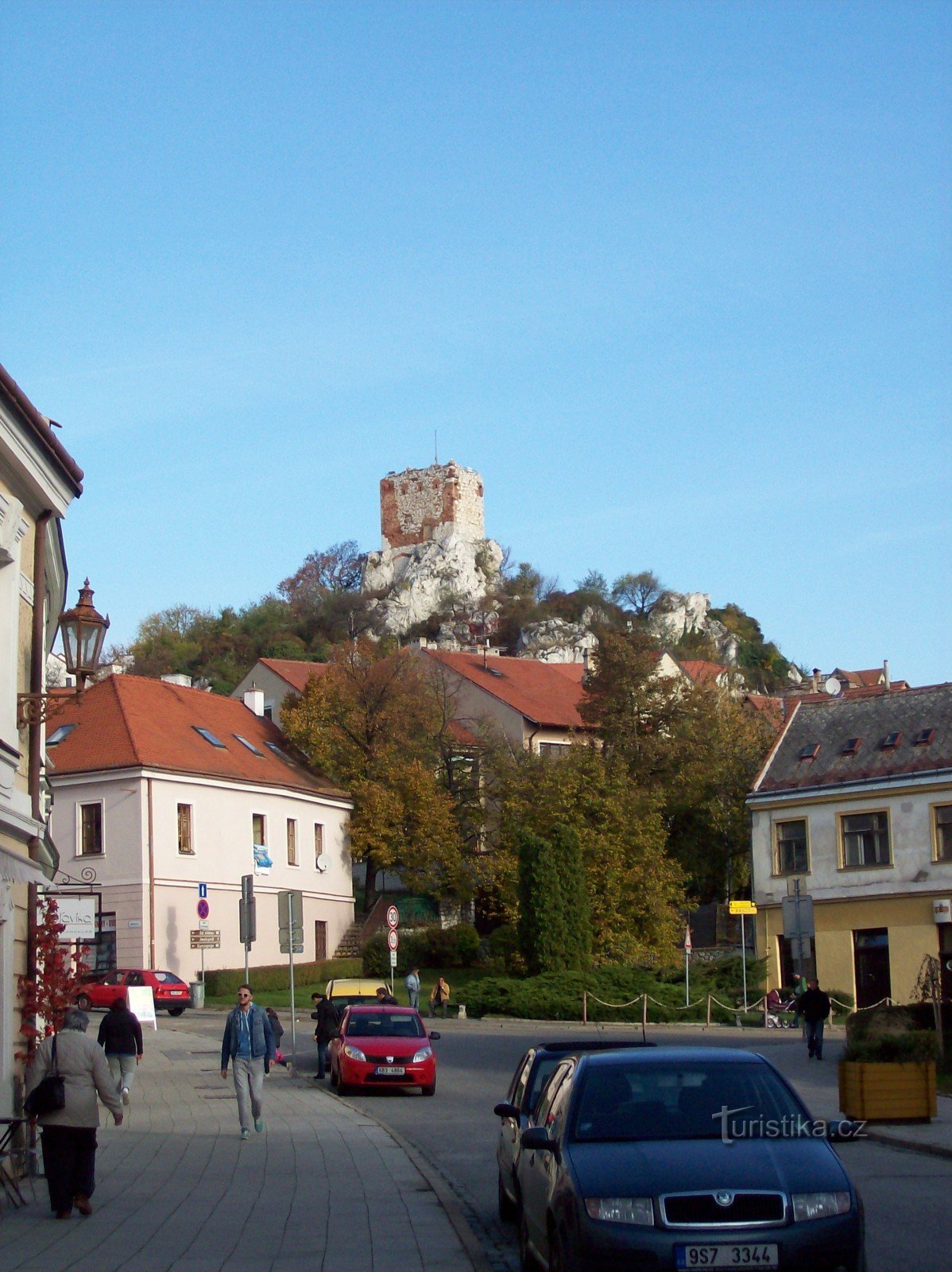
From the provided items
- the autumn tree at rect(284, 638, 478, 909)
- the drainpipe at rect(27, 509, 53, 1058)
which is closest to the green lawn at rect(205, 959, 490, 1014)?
the autumn tree at rect(284, 638, 478, 909)

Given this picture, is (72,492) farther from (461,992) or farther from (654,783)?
(654,783)

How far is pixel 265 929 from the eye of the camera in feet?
172

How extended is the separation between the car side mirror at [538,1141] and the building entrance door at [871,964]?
3604 centimetres

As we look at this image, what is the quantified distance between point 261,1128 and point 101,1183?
4.38m

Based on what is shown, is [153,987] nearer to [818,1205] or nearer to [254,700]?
[254,700]

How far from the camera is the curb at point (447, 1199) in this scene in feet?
34.4

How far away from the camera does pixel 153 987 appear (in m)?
42.5

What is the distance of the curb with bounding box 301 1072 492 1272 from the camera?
10.5 metres

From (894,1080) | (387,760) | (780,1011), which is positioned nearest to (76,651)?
(894,1080)

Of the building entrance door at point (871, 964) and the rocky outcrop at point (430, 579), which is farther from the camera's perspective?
the rocky outcrop at point (430, 579)

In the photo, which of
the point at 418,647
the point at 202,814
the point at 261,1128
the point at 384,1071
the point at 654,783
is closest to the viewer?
the point at 261,1128

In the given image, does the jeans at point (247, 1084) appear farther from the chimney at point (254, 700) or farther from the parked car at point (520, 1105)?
the chimney at point (254, 700)

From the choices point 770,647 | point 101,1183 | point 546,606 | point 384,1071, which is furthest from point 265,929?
point 770,647

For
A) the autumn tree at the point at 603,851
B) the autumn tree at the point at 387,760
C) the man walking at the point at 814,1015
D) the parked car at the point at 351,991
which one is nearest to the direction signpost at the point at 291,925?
the parked car at the point at 351,991
